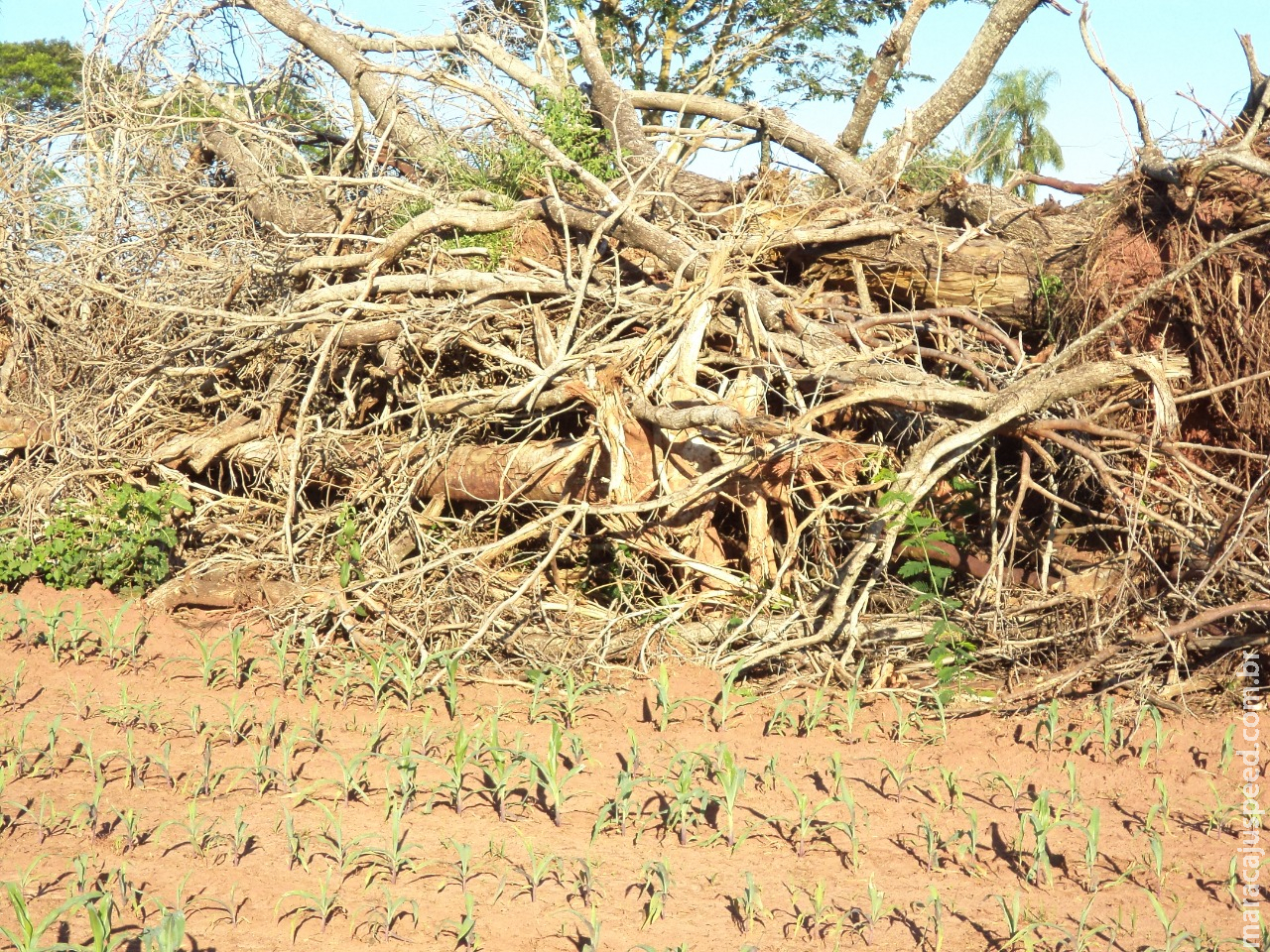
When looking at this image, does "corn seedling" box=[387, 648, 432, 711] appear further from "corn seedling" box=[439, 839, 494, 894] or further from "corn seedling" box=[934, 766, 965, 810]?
"corn seedling" box=[934, 766, 965, 810]

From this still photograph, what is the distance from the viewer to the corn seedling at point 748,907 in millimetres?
2721

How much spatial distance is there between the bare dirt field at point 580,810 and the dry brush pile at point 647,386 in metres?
0.38

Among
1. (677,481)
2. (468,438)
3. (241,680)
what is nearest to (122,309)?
(468,438)

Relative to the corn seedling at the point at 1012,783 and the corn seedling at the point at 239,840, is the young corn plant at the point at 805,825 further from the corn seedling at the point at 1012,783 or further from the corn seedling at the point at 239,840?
the corn seedling at the point at 239,840

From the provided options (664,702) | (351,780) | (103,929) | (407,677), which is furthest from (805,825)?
(103,929)

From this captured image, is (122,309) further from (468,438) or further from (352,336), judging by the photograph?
(468,438)

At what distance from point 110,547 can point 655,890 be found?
3.69m

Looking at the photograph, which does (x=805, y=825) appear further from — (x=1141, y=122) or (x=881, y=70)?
(x=881, y=70)

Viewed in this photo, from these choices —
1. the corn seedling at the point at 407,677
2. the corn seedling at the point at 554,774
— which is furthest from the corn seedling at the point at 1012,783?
the corn seedling at the point at 407,677

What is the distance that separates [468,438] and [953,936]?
3423 millimetres

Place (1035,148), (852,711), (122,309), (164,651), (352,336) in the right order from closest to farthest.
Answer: (852,711), (164,651), (352,336), (122,309), (1035,148)

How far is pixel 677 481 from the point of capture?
4.78 m

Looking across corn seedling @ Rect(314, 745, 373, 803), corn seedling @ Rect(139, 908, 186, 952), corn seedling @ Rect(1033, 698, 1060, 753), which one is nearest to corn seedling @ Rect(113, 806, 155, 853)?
corn seedling @ Rect(314, 745, 373, 803)

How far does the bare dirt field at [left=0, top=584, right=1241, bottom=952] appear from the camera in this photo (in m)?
→ 2.73
